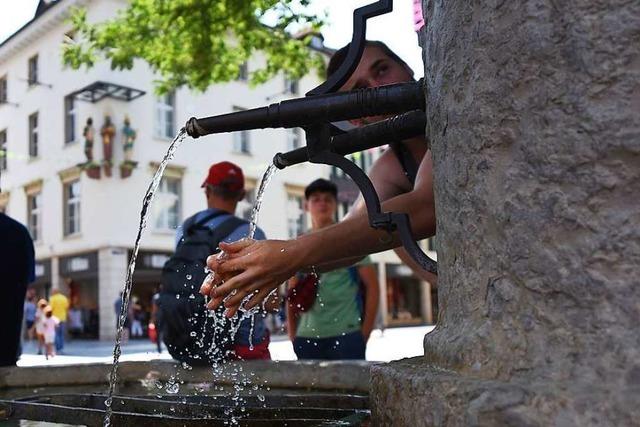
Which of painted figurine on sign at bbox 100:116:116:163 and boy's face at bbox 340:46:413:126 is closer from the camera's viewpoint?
boy's face at bbox 340:46:413:126

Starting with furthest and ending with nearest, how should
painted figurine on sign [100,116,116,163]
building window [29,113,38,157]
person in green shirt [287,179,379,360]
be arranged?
building window [29,113,38,157] < painted figurine on sign [100,116,116,163] < person in green shirt [287,179,379,360]

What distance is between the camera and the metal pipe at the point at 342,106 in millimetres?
1383

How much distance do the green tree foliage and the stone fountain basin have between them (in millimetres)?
5935

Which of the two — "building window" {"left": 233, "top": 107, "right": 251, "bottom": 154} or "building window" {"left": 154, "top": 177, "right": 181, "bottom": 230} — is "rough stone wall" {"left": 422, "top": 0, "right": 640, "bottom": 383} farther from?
"building window" {"left": 233, "top": 107, "right": 251, "bottom": 154}

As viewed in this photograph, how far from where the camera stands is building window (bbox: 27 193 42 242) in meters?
23.7

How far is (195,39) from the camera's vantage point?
8406mm

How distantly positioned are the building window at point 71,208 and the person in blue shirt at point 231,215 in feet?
62.8

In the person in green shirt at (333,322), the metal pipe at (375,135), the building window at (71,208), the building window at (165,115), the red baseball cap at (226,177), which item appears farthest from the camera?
the building window at (165,115)

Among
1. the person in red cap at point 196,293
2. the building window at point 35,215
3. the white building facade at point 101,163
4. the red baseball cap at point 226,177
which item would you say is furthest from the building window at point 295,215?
the person in red cap at point 196,293

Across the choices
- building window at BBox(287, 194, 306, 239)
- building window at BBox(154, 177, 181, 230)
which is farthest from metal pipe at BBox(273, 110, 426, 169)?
building window at BBox(287, 194, 306, 239)

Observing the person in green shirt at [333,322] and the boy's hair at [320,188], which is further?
the boy's hair at [320,188]

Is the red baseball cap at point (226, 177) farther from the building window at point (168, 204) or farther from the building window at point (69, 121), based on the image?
the building window at point (69, 121)

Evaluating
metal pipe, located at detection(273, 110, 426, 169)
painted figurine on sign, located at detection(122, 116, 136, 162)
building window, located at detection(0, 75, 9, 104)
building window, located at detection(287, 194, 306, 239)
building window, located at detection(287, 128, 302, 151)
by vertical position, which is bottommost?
metal pipe, located at detection(273, 110, 426, 169)

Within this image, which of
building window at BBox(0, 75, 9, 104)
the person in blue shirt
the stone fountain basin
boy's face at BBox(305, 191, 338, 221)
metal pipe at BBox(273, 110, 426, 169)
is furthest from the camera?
Answer: building window at BBox(0, 75, 9, 104)
